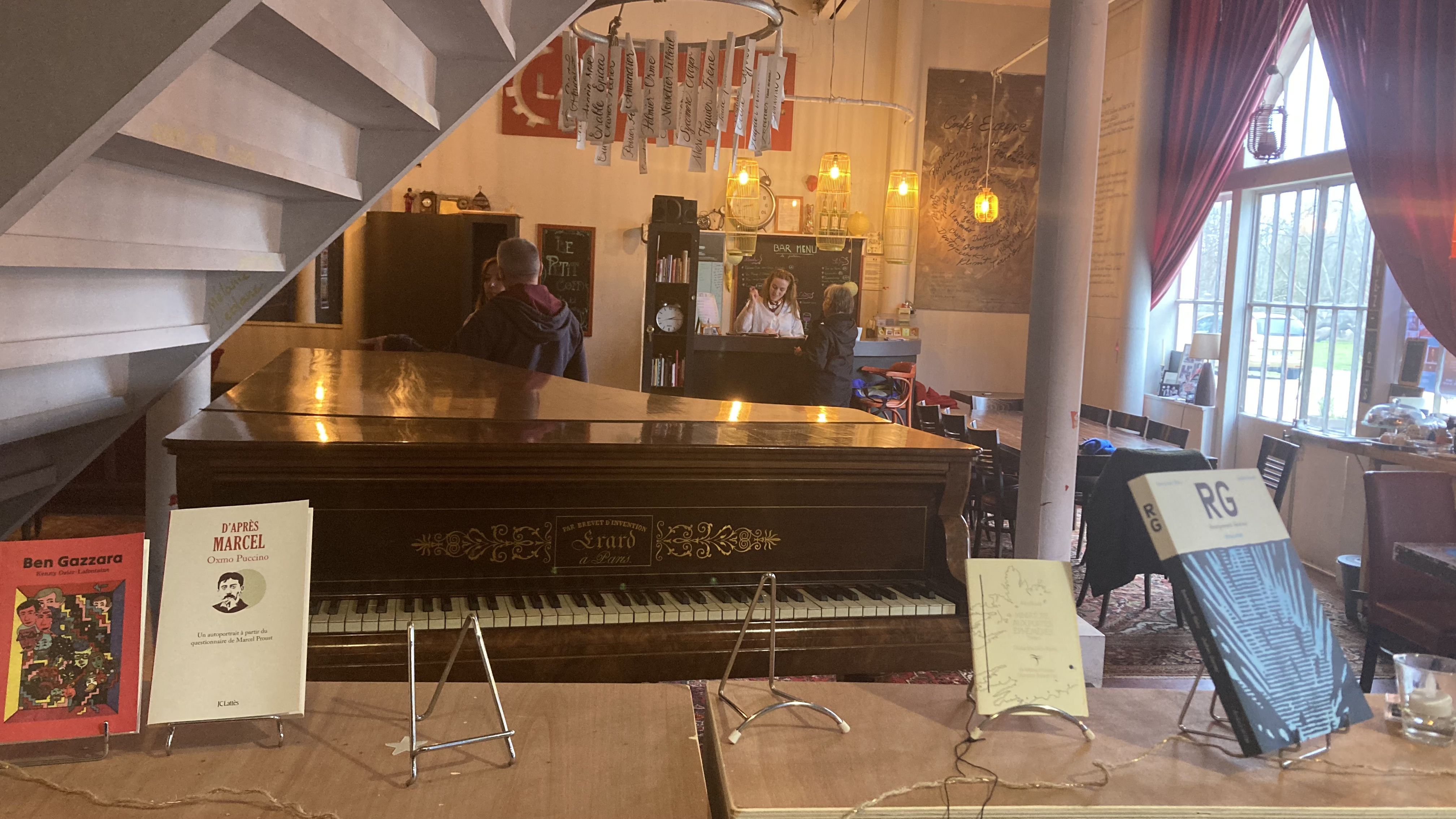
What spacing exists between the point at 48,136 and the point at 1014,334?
1208 cm

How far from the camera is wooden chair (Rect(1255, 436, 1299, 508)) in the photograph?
18.9ft

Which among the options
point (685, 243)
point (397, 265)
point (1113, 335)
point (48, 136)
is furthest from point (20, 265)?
point (1113, 335)

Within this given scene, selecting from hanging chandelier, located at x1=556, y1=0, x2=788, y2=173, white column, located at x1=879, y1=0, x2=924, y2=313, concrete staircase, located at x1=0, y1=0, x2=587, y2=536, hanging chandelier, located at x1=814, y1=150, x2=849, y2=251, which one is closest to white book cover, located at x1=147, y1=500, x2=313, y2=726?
concrete staircase, located at x1=0, y1=0, x2=587, y2=536

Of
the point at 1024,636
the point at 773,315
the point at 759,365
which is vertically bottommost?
the point at 1024,636

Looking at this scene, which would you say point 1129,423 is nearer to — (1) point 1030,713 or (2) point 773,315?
(2) point 773,315

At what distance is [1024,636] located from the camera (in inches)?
61.2

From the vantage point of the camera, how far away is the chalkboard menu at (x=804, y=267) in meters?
12.0

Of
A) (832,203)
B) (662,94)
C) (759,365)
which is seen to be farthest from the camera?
(832,203)

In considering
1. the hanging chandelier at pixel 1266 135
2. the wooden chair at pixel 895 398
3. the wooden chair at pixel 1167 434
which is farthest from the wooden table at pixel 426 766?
the wooden chair at pixel 895 398

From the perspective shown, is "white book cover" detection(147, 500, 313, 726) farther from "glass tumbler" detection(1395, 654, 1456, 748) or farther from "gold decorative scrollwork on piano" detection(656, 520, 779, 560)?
"glass tumbler" detection(1395, 654, 1456, 748)

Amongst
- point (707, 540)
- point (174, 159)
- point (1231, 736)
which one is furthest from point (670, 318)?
point (1231, 736)

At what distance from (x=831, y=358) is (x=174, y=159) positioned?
22.5ft

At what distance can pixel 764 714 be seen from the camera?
1.60 metres

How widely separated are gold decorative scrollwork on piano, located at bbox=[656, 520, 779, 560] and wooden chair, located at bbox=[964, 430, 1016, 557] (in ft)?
12.8
